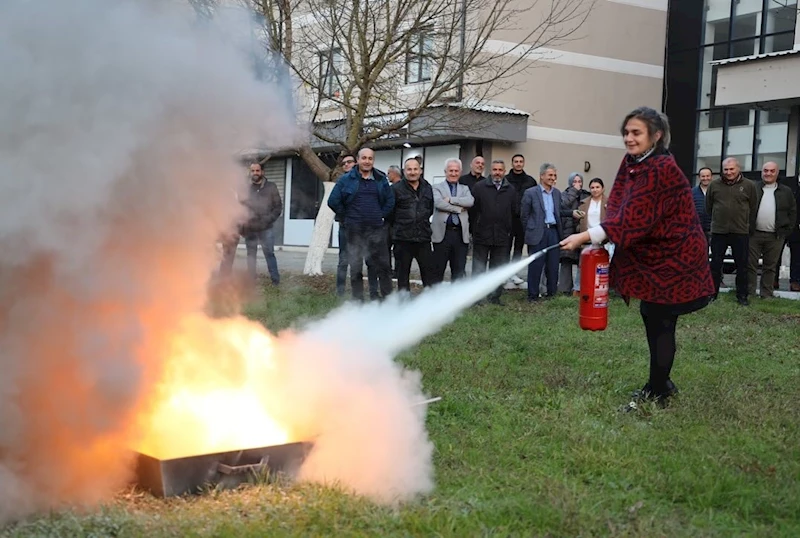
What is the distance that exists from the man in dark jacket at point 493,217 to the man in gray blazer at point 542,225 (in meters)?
0.52

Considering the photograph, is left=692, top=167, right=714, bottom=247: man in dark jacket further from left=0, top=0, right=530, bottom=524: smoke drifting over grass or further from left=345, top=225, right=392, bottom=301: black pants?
left=0, top=0, right=530, bottom=524: smoke drifting over grass

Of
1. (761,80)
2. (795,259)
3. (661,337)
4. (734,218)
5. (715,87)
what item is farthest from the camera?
(715,87)

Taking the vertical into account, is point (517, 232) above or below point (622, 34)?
below

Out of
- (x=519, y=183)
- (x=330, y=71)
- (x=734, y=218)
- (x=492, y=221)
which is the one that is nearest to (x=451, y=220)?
(x=492, y=221)

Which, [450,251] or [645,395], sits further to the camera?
[450,251]

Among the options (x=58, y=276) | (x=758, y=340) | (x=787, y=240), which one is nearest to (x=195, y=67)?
(x=58, y=276)

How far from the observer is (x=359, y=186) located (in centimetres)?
1113

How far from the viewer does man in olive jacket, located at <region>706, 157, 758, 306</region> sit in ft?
42.0

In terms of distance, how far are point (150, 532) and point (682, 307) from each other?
408cm

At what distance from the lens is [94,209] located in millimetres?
4012

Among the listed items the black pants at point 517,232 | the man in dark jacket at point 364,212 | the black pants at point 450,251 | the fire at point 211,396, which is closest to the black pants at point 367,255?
the man in dark jacket at point 364,212

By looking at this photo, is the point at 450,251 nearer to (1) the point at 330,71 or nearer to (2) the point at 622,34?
(1) the point at 330,71

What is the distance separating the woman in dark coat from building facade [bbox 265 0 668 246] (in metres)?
10.4

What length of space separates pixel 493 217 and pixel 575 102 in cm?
1530
